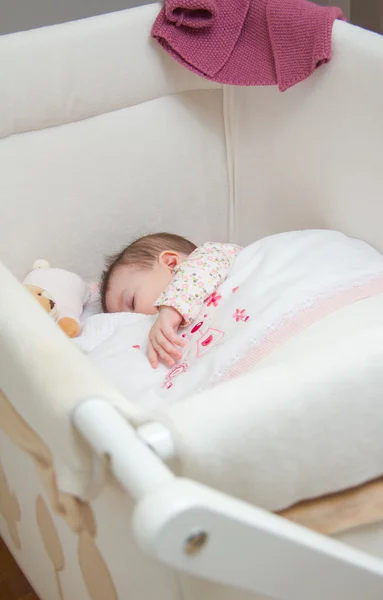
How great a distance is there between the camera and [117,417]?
1.71 feet

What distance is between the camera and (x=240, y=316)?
3.35ft

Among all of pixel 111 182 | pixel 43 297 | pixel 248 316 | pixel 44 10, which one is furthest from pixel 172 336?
pixel 44 10

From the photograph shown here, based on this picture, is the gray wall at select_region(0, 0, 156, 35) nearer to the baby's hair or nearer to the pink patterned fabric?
the pink patterned fabric

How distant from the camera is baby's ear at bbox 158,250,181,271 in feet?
3.96

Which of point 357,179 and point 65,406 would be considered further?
point 357,179

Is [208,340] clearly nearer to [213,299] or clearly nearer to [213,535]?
[213,299]

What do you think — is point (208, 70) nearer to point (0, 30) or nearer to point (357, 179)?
point (357, 179)

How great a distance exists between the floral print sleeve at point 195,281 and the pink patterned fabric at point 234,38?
284 millimetres

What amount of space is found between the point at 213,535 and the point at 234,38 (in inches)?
37.6

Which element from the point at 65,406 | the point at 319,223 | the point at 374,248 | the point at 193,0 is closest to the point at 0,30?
the point at 193,0

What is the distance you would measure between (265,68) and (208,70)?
94 mm

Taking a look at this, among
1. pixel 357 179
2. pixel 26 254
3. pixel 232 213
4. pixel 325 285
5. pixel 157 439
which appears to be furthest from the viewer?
pixel 232 213

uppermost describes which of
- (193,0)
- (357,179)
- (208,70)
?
(193,0)

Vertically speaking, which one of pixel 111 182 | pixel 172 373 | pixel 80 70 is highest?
pixel 80 70
